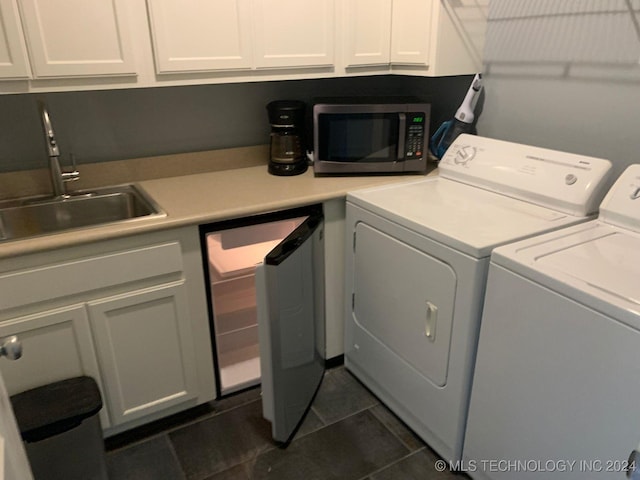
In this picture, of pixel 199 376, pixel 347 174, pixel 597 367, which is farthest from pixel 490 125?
pixel 199 376

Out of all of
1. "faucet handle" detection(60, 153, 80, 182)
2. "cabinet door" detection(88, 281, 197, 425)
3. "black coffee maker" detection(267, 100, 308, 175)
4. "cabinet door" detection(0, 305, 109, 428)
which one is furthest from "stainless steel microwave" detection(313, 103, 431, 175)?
"cabinet door" detection(0, 305, 109, 428)

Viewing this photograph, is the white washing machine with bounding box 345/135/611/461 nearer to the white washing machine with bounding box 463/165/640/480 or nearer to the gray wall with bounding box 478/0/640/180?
the white washing machine with bounding box 463/165/640/480

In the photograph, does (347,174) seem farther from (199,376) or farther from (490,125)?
(199,376)

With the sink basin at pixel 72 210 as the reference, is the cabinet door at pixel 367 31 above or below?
above

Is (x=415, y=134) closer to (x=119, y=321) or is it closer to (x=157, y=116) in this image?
(x=157, y=116)

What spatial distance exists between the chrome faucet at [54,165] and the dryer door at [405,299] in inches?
48.8

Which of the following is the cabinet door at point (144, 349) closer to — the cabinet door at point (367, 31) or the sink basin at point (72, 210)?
the sink basin at point (72, 210)

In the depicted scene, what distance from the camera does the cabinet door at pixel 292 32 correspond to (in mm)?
1983

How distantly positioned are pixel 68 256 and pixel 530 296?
4.76 ft

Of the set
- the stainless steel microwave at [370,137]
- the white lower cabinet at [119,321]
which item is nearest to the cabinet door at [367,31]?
the stainless steel microwave at [370,137]

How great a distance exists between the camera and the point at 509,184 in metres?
1.92

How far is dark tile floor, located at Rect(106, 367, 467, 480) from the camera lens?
1821mm

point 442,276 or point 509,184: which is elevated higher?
point 509,184

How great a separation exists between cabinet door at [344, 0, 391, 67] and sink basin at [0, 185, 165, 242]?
1128mm
